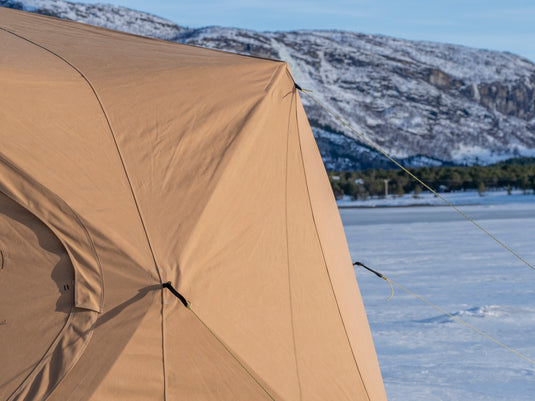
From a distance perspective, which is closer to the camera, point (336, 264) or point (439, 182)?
point (336, 264)

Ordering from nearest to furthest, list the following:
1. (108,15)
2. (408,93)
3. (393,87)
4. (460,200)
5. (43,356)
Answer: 1. (43,356)
2. (460,200)
3. (408,93)
4. (393,87)
5. (108,15)

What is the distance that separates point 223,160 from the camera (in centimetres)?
424

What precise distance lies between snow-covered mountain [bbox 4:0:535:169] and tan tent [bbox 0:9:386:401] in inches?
3123

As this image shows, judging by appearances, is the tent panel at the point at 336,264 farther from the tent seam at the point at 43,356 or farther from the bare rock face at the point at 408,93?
the bare rock face at the point at 408,93

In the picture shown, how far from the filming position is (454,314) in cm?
794

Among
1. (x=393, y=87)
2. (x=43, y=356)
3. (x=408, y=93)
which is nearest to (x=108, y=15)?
(x=393, y=87)

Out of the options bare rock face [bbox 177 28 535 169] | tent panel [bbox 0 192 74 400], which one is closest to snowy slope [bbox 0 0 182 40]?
bare rock face [bbox 177 28 535 169]

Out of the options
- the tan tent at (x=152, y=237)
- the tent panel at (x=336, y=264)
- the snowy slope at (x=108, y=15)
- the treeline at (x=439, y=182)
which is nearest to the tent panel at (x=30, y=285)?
the tan tent at (x=152, y=237)

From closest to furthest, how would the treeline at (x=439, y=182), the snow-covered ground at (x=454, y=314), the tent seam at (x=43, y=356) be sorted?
the tent seam at (x=43, y=356)
the snow-covered ground at (x=454, y=314)
the treeline at (x=439, y=182)

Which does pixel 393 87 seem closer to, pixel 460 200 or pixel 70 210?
pixel 460 200

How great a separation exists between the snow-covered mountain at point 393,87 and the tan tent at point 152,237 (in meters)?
79.3

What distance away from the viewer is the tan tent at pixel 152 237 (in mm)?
3793

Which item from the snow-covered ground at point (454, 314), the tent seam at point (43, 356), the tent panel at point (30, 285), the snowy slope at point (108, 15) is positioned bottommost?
the snow-covered ground at point (454, 314)

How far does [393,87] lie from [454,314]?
10612 centimetres
